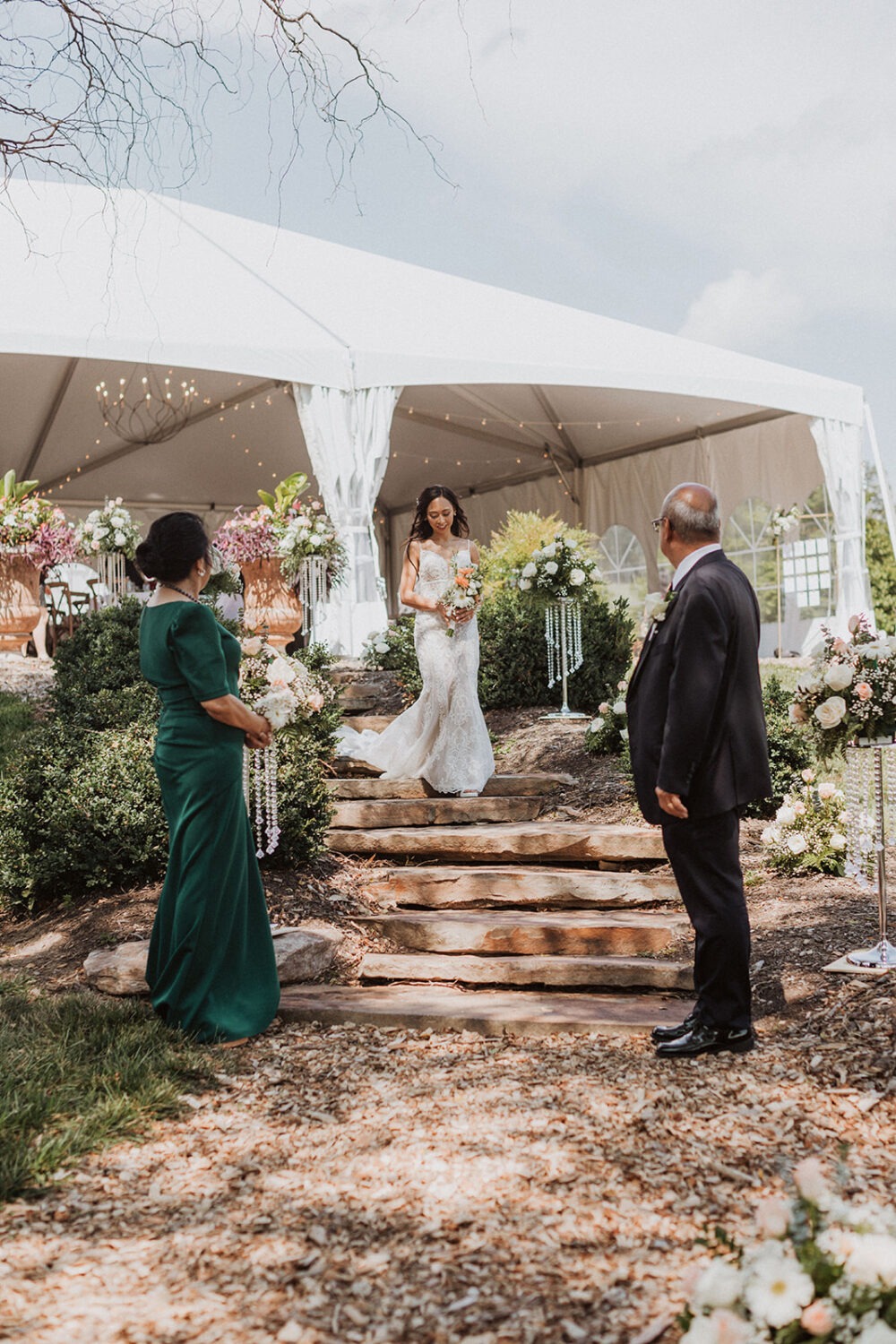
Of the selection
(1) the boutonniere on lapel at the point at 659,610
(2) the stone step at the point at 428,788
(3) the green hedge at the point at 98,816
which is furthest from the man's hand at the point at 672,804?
(2) the stone step at the point at 428,788

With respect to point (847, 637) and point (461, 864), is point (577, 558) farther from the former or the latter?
point (847, 637)

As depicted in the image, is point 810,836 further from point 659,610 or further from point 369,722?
point 369,722

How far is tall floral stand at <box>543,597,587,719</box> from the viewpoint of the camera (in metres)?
9.38

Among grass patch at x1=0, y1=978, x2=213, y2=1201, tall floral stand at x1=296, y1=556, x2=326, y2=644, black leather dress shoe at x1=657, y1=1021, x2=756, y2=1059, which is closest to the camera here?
grass patch at x1=0, y1=978, x2=213, y2=1201

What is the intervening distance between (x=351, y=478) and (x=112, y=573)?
3452 mm

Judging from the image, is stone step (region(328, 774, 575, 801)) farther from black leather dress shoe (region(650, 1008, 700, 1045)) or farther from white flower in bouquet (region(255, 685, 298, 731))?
black leather dress shoe (region(650, 1008, 700, 1045))

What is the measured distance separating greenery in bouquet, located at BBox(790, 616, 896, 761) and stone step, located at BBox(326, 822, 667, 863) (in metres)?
1.51

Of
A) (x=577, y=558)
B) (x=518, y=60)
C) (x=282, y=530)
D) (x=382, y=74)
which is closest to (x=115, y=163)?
(x=382, y=74)

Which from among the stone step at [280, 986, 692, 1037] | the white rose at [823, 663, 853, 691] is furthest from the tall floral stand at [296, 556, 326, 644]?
the white rose at [823, 663, 853, 691]

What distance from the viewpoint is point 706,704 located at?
361 cm

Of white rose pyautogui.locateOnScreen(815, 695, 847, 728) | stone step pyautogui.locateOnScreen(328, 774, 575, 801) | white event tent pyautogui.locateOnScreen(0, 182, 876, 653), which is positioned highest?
white event tent pyautogui.locateOnScreen(0, 182, 876, 653)

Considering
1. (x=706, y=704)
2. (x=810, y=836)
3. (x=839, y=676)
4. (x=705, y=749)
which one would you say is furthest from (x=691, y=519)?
(x=810, y=836)

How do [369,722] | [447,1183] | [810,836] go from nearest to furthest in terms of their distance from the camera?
[447,1183]
[810,836]
[369,722]

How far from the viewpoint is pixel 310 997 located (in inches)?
181
